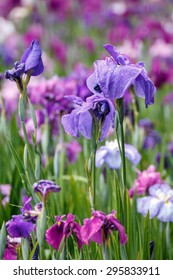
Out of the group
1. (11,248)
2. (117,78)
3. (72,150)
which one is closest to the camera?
(117,78)

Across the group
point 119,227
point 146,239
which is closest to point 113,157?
point 146,239

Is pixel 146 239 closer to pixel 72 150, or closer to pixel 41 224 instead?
pixel 41 224

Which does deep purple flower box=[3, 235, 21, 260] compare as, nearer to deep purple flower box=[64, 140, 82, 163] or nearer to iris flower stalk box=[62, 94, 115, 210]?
iris flower stalk box=[62, 94, 115, 210]

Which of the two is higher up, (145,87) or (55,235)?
(145,87)

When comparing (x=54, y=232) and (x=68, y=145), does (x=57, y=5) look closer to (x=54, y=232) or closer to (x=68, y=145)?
(x=68, y=145)

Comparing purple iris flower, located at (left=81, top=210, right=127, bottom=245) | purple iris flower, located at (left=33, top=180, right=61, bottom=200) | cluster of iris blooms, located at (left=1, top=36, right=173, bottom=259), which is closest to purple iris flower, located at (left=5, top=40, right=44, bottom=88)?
cluster of iris blooms, located at (left=1, top=36, right=173, bottom=259)
